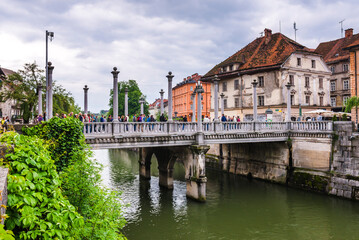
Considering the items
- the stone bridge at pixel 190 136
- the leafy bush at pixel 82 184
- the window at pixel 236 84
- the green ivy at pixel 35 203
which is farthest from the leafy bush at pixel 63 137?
the window at pixel 236 84

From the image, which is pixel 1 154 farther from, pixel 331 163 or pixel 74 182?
pixel 331 163

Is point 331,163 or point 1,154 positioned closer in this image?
point 1,154

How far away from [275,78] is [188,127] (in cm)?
2255

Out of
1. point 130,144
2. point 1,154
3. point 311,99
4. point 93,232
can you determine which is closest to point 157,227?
point 130,144

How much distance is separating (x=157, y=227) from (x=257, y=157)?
1564cm

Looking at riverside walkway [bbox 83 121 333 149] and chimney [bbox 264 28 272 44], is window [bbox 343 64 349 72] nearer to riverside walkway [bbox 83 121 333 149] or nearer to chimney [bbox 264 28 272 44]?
chimney [bbox 264 28 272 44]

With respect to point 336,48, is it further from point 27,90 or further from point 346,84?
point 27,90

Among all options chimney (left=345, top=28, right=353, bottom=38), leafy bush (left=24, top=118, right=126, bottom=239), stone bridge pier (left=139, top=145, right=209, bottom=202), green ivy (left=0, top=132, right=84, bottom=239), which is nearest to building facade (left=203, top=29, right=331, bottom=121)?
chimney (left=345, top=28, right=353, bottom=38)

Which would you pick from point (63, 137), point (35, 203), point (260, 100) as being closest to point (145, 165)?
point (63, 137)

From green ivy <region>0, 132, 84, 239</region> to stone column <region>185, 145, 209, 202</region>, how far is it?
16266 mm

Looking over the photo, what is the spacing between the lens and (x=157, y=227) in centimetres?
1703

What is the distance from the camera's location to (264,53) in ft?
139

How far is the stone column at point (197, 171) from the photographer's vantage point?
67.5 ft

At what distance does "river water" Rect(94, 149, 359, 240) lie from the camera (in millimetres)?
16266
